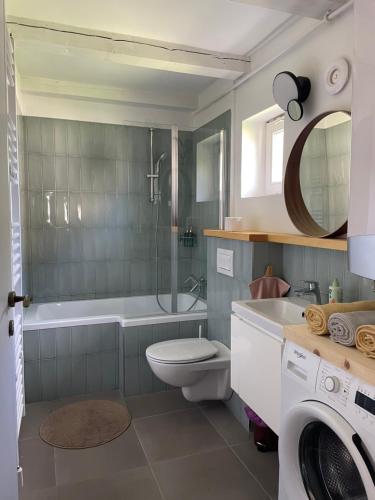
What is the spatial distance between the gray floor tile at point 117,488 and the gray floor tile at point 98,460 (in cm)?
5

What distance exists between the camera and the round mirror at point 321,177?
6.16 ft

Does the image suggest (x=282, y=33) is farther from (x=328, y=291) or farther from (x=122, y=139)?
(x=122, y=139)

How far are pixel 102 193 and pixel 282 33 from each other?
84.8 inches

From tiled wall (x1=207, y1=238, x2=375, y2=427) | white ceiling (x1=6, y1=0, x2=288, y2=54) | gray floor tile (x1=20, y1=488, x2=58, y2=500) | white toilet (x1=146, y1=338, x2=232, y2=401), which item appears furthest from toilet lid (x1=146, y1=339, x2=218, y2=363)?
white ceiling (x1=6, y1=0, x2=288, y2=54)

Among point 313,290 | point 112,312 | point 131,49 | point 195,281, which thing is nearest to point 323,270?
point 313,290

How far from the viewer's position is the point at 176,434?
235 cm

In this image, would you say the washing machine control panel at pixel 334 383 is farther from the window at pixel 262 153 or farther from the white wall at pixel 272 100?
the window at pixel 262 153

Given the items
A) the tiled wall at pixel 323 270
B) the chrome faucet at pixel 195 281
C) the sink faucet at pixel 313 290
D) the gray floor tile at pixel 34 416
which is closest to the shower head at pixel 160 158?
the chrome faucet at pixel 195 281

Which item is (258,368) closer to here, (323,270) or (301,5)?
(323,270)

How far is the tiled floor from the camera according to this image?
6.07 feet

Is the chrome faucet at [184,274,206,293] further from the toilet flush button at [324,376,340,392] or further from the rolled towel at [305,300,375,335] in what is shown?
the toilet flush button at [324,376,340,392]

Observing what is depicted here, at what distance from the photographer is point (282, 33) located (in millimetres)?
2311

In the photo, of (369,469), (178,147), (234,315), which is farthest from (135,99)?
(369,469)

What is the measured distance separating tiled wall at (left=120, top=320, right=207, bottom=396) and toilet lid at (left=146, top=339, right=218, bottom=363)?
24cm
